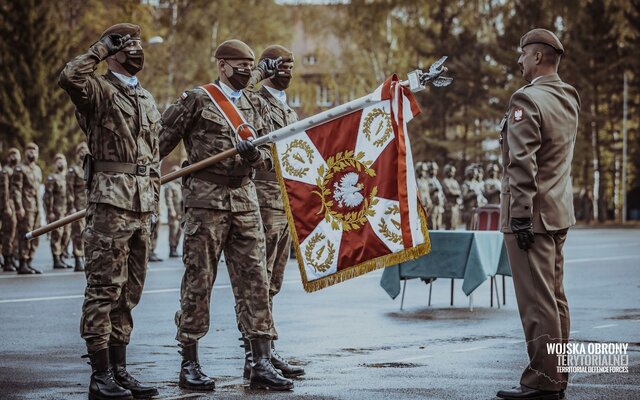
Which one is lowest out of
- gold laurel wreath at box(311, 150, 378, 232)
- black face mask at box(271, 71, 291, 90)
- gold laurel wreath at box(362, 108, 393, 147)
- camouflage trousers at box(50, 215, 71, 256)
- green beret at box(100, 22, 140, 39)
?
camouflage trousers at box(50, 215, 71, 256)

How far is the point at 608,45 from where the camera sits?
204ft

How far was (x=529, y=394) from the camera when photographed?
26.3ft

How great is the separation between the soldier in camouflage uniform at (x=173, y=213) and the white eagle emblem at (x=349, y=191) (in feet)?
61.0

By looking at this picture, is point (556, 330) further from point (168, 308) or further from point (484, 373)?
point (168, 308)

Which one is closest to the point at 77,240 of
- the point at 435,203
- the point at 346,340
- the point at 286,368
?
the point at 435,203

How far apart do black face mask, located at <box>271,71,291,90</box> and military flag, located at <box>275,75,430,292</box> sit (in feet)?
3.86

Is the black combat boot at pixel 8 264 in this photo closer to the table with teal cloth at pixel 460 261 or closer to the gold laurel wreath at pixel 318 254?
the table with teal cloth at pixel 460 261

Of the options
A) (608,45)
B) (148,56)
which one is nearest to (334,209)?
(148,56)

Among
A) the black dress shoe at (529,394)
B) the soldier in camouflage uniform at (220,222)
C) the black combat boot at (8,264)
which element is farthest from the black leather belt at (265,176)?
the black combat boot at (8,264)

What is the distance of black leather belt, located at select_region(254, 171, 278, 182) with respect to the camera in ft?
33.4

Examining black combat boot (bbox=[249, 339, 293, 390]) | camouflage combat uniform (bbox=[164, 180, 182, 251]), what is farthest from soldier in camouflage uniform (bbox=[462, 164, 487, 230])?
black combat boot (bbox=[249, 339, 293, 390])

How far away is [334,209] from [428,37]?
55924 millimetres

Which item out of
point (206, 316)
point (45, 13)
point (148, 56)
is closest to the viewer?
point (206, 316)

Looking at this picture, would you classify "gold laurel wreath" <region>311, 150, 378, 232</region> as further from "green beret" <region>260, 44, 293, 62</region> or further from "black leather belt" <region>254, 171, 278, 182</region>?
"green beret" <region>260, 44, 293, 62</region>
